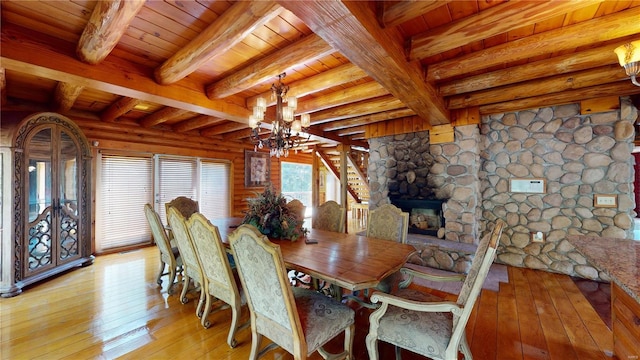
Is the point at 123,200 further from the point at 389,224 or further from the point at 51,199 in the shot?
the point at 389,224

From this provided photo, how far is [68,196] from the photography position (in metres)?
3.49

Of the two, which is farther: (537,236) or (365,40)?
(537,236)

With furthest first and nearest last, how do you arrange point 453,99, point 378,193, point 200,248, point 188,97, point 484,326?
point 378,193
point 453,99
point 188,97
point 484,326
point 200,248

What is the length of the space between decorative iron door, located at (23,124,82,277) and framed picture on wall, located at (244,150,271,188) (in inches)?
132

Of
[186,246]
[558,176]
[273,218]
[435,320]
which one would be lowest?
[435,320]

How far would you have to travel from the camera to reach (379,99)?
11.1 ft

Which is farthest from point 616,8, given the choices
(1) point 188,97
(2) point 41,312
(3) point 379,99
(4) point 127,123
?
(4) point 127,123

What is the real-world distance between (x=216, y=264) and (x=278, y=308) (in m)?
0.80

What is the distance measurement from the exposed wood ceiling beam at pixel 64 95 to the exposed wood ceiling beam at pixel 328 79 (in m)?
2.16

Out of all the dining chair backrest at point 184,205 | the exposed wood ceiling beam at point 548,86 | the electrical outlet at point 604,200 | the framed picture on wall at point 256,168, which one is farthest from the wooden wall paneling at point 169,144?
the electrical outlet at point 604,200

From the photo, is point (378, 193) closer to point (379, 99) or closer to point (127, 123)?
point (379, 99)

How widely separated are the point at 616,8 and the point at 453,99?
5.35 feet

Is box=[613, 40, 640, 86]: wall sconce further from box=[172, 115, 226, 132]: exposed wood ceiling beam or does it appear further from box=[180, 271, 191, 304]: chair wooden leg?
box=[172, 115, 226, 132]: exposed wood ceiling beam

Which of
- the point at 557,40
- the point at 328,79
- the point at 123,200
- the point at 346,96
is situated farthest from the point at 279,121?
the point at 123,200
